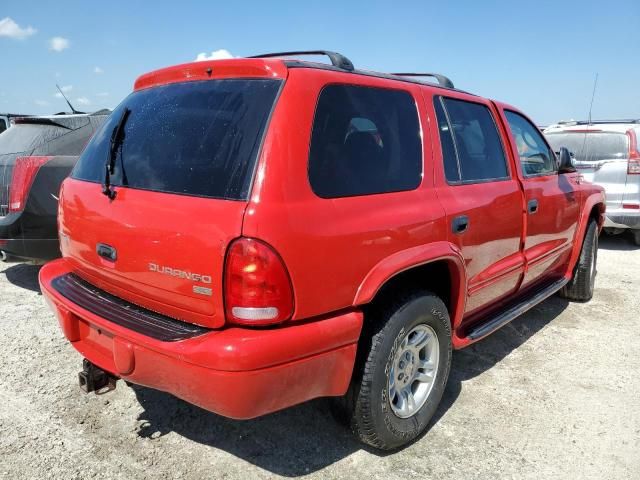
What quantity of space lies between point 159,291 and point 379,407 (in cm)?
113

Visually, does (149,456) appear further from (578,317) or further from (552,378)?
(578,317)

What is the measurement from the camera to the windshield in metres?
7.15

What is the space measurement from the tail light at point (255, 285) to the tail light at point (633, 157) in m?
6.78

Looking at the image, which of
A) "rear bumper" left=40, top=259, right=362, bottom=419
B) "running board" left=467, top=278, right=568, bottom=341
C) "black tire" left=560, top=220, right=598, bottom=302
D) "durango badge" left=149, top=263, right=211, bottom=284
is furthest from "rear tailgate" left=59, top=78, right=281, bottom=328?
"black tire" left=560, top=220, right=598, bottom=302

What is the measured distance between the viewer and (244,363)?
1853 millimetres

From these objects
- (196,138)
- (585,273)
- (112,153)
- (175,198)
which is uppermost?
(196,138)

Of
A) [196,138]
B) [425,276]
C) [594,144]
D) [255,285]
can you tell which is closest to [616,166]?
[594,144]

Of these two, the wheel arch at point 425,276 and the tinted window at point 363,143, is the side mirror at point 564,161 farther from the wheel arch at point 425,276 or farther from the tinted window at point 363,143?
the tinted window at point 363,143

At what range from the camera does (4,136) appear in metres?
5.29

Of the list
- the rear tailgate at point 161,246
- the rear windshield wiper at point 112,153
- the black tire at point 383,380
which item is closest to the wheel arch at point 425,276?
the black tire at point 383,380

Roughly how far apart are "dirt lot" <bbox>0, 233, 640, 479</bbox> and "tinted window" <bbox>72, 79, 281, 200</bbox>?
1.30 meters

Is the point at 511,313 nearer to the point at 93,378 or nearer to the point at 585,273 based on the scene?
the point at 585,273

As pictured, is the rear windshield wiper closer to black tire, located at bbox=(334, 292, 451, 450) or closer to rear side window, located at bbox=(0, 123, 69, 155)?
black tire, located at bbox=(334, 292, 451, 450)

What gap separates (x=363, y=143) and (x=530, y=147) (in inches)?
84.3
